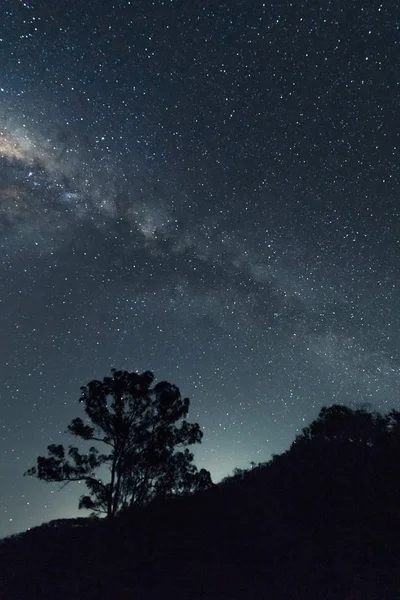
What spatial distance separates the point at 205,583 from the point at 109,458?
47.5 feet

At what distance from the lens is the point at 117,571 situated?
54.1ft

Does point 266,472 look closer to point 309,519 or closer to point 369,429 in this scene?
point 369,429

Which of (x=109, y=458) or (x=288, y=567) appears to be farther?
(x=109, y=458)

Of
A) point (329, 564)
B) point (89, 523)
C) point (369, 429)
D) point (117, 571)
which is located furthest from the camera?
point (89, 523)

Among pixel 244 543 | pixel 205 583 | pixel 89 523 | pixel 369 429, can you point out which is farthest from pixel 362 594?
pixel 89 523

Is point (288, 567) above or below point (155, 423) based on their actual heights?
below

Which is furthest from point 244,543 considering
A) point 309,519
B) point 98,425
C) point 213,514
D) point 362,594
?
point 98,425

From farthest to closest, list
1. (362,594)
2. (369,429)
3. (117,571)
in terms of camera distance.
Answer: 1. (369,429)
2. (117,571)
3. (362,594)

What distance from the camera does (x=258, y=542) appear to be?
669 inches

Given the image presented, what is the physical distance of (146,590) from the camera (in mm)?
14805

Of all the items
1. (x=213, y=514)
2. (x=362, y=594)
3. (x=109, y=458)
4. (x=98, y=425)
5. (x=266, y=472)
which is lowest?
(x=362, y=594)

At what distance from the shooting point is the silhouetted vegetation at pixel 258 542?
13570mm

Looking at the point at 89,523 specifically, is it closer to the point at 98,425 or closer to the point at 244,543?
the point at 98,425

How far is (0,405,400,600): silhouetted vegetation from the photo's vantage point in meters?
13.6
